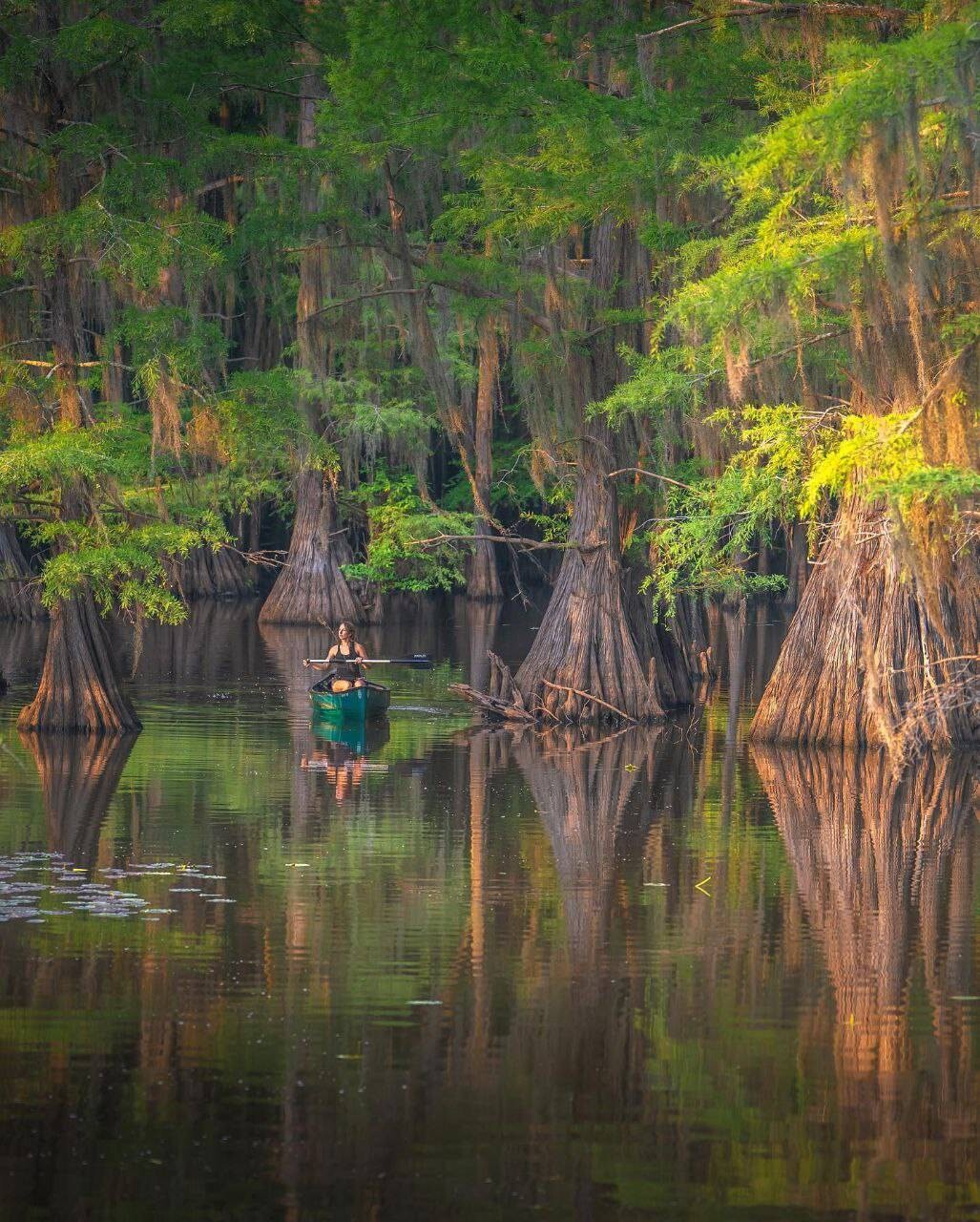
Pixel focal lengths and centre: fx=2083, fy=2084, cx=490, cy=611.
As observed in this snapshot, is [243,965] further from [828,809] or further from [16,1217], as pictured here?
[828,809]

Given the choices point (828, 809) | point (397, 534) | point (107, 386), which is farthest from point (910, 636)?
point (107, 386)

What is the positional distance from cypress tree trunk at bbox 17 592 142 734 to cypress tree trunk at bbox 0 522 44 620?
14.2 meters

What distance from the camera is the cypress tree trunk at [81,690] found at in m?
18.0

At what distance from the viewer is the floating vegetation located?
Answer: 33.1ft

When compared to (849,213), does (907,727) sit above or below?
below

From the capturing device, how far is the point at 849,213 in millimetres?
12523

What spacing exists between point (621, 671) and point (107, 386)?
8.27 m

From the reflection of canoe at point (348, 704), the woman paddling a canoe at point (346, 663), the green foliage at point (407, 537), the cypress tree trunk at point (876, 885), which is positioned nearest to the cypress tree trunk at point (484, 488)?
the green foliage at point (407, 537)

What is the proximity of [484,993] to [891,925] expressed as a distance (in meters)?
2.67

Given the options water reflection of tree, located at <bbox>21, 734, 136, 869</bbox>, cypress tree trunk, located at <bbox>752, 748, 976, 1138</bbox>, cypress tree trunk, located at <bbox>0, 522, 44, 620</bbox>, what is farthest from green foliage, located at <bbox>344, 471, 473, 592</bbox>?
cypress tree trunk, located at <bbox>752, 748, 976, 1138</bbox>

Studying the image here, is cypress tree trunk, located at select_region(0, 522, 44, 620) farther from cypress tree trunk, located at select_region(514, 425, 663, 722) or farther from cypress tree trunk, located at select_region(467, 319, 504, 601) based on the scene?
cypress tree trunk, located at select_region(514, 425, 663, 722)

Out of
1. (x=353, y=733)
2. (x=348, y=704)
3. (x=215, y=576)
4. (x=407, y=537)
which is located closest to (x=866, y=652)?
(x=353, y=733)

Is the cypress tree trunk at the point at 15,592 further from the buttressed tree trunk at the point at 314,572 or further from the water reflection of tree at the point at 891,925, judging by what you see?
the water reflection of tree at the point at 891,925

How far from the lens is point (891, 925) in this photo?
1032cm
